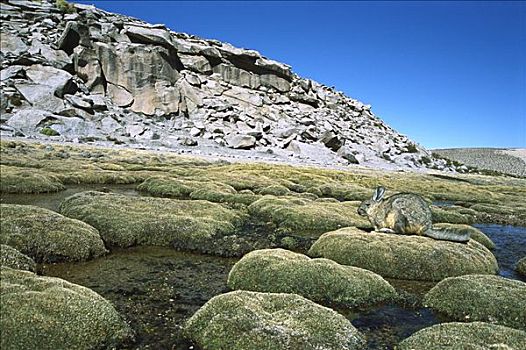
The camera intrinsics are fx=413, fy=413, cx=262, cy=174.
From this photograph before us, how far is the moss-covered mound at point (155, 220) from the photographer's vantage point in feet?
63.1

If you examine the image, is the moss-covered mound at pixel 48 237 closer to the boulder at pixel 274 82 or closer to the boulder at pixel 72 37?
the boulder at pixel 72 37

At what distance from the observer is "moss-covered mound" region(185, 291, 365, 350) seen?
9422 mm

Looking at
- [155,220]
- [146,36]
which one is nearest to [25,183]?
[155,220]

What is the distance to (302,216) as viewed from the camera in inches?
1021

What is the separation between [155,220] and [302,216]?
936 centimetres

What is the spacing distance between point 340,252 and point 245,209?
479 inches

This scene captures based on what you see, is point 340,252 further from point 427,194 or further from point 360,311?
point 427,194

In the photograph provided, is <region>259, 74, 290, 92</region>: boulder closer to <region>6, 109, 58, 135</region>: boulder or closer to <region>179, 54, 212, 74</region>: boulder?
<region>179, 54, 212, 74</region>: boulder

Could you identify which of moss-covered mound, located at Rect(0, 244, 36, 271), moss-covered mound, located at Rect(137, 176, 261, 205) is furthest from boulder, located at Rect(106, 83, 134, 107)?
moss-covered mound, located at Rect(0, 244, 36, 271)

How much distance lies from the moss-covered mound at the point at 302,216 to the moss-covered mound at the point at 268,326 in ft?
40.9

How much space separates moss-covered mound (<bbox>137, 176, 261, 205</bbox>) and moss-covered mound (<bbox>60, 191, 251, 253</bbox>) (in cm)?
612

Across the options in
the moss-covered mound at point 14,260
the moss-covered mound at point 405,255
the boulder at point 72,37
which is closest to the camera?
the moss-covered mound at point 14,260

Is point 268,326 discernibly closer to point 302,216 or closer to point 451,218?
point 302,216

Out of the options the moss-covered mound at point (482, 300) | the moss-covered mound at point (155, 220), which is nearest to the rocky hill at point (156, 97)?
the moss-covered mound at point (155, 220)
